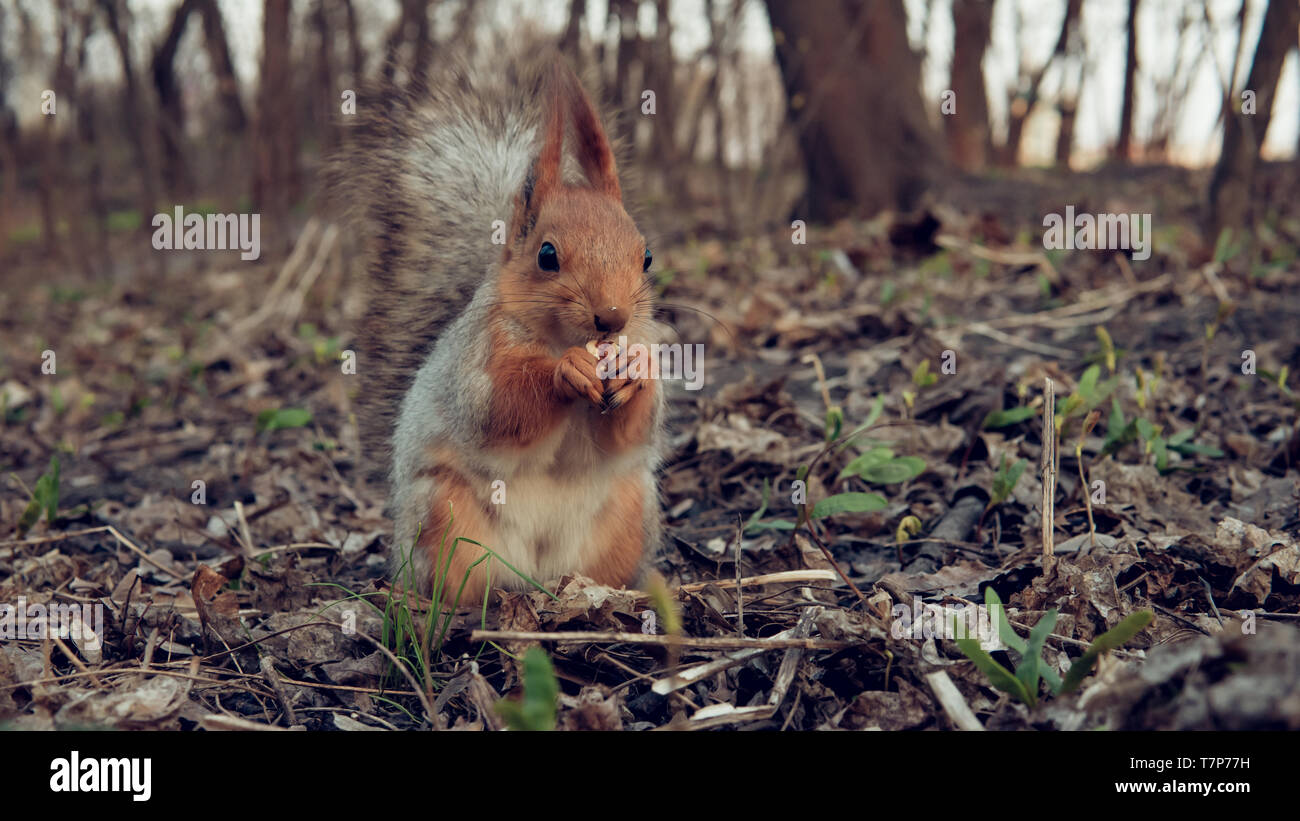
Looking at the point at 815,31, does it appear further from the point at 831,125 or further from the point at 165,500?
the point at 165,500

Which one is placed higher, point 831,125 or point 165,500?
point 831,125

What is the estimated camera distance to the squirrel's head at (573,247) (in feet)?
6.71

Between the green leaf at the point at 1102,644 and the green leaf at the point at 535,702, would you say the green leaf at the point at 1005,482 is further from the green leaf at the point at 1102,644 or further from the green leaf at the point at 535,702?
the green leaf at the point at 535,702

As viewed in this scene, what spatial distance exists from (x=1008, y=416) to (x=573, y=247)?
1.42 meters

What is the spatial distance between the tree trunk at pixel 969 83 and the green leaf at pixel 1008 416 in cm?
1330

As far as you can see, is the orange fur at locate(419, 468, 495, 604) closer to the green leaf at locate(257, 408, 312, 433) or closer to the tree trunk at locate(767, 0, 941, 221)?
the green leaf at locate(257, 408, 312, 433)

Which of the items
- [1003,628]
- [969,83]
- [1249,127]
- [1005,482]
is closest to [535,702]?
[1003,628]

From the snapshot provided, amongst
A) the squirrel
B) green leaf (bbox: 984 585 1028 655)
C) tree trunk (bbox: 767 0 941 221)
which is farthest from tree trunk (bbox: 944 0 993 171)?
green leaf (bbox: 984 585 1028 655)

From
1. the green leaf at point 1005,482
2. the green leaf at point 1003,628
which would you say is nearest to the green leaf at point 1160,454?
the green leaf at point 1005,482

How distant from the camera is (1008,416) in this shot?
2.79m

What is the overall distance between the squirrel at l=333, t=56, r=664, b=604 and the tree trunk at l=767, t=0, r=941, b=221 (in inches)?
196
